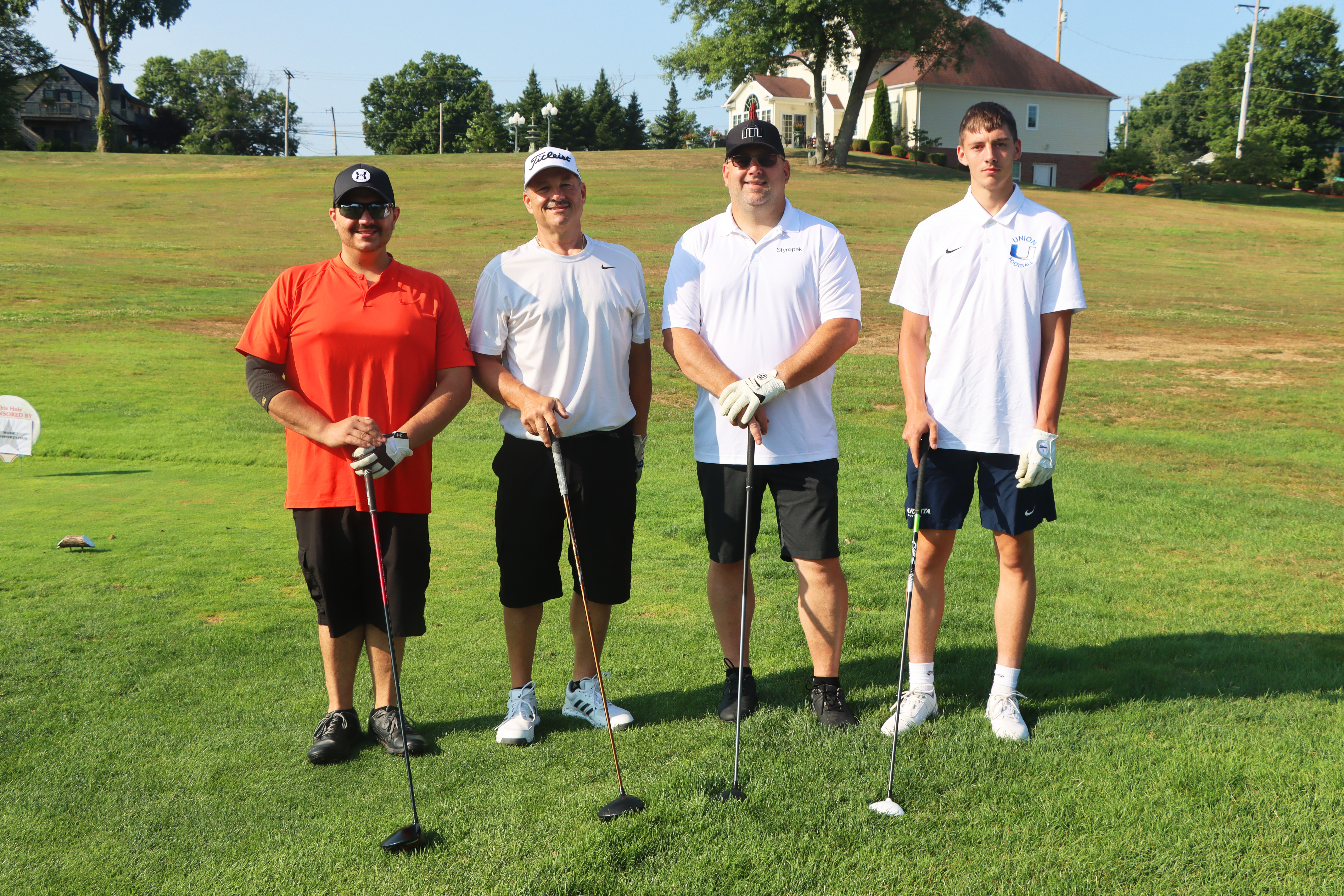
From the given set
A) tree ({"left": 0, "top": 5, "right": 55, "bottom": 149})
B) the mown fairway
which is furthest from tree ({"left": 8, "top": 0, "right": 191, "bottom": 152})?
the mown fairway

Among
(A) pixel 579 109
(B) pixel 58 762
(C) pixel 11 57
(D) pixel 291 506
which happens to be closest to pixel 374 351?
(D) pixel 291 506

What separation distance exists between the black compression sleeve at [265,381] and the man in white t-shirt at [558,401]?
74 centimetres

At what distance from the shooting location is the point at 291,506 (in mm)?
3865

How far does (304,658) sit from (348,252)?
2.05 meters

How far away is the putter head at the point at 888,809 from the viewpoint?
3.29 m

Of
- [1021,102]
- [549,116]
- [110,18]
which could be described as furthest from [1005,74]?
[110,18]

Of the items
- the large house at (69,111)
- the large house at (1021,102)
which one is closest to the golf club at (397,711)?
the large house at (1021,102)

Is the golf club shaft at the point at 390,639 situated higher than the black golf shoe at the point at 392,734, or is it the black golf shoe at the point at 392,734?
the golf club shaft at the point at 390,639

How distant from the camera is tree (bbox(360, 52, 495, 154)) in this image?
91.8 meters

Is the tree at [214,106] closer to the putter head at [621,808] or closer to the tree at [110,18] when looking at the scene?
the tree at [110,18]

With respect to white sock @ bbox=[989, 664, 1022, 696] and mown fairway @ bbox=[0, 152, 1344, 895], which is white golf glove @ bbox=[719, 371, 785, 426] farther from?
white sock @ bbox=[989, 664, 1022, 696]

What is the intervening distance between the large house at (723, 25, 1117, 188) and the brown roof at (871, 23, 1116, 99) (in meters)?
0.05

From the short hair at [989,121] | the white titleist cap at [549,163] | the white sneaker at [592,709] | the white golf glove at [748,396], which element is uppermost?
the short hair at [989,121]

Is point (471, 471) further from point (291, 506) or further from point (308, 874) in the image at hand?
point (308, 874)
